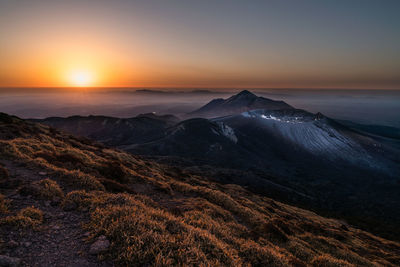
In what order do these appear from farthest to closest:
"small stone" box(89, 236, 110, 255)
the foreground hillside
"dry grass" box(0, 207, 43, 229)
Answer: "dry grass" box(0, 207, 43, 229)
"small stone" box(89, 236, 110, 255)
the foreground hillside

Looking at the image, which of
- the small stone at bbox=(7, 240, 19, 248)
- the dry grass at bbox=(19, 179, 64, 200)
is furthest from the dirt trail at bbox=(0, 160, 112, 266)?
the dry grass at bbox=(19, 179, 64, 200)

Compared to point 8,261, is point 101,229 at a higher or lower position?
lower

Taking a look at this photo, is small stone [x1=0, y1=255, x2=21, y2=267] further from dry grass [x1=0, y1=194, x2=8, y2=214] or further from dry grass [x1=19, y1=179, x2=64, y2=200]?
dry grass [x1=19, y1=179, x2=64, y2=200]

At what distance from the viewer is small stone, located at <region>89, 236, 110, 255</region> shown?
5.83 m

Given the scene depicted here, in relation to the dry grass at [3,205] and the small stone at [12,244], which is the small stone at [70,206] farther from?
the small stone at [12,244]

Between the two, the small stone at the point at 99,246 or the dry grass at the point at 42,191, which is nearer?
the small stone at the point at 99,246

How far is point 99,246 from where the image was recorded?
19.5 feet

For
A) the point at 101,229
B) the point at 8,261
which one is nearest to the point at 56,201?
the point at 101,229

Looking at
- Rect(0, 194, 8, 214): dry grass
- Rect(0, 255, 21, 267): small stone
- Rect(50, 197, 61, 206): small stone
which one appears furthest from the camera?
Rect(50, 197, 61, 206): small stone

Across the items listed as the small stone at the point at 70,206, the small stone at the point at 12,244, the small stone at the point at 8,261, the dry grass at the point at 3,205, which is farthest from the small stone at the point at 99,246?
the dry grass at the point at 3,205

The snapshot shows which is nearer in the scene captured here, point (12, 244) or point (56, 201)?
point (12, 244)

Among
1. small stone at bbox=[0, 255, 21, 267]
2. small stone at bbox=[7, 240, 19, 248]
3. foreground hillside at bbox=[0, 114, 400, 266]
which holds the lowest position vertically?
foreground hillside at bbox=[0, 114, 400, 266]

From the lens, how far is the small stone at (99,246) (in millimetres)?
5832

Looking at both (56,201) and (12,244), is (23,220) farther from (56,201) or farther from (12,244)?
(56,201)
